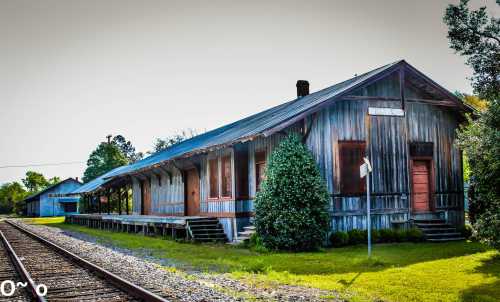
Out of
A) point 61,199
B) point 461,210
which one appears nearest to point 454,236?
point 461,210

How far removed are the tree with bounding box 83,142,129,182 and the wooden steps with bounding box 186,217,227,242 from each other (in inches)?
2479

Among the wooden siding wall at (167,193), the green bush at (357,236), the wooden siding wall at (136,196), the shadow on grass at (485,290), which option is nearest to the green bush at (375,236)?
the green bush at (357,236)

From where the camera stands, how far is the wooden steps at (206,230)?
1792 centimetres

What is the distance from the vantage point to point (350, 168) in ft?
53.5

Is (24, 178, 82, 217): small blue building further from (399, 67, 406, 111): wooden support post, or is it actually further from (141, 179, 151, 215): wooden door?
(399, 67, 406, 111): wooden support post

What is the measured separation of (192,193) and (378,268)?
13.1 meters

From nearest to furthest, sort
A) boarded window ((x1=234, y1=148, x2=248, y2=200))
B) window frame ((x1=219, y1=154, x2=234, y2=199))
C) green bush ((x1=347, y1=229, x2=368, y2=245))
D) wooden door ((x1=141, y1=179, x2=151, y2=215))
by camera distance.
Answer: green bush ((x1=347, y1=229, x2=368, y2=245)) → boarded window ((x1=234, y1=148, x2=248, y2=200)) → window frame ((x1=219, y1=154, x2=234, y2=199)) → wooden door ((x1=141, y1=179, x2=151, y2=215))

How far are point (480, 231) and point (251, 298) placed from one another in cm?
612

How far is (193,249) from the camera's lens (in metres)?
15.5

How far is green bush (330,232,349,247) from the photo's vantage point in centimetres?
1540

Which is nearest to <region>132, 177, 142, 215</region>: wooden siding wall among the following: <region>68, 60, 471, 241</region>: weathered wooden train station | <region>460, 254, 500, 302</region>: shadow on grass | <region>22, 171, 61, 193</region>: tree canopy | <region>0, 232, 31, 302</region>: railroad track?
<region>68, 60, 471, 241</region>: weathered wooden train station

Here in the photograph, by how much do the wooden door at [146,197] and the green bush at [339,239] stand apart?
55.3 ft

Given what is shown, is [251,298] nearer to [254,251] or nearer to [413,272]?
[413,272]

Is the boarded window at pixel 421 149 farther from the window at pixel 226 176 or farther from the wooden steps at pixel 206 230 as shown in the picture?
the wooden steps at pixel 206 230
